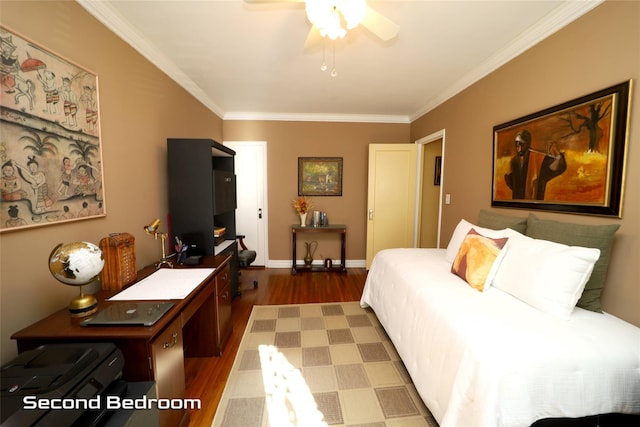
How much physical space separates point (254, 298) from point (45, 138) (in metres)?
2.48

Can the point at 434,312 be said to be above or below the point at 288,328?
above

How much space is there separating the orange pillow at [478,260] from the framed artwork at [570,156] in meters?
0.51

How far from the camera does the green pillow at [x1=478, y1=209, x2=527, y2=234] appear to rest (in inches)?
76.2

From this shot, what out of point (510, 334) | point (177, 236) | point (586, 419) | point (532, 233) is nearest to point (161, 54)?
point (177, 236)

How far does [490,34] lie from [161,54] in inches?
113

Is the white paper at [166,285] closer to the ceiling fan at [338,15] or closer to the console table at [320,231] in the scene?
the ceiling fan at [338,15]

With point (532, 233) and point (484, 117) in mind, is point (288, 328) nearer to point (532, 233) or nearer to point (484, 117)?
point (532, 233)

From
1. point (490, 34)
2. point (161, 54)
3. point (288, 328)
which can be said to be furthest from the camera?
point (288, 328)

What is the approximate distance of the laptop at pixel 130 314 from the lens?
1141mm

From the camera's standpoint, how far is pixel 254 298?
315 cm

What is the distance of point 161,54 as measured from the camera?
224 cm

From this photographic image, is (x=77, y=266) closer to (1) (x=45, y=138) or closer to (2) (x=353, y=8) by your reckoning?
(1) (x=45, y=138)

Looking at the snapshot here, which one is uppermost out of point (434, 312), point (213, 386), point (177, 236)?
point (177, 236)

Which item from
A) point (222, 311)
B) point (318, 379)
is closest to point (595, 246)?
point (318, 379)
